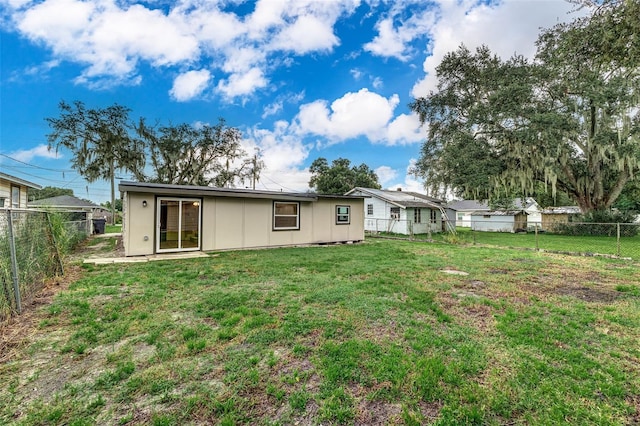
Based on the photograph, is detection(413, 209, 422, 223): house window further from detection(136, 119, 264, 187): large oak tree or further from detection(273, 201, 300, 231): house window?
detection(136, 119, 264, 187): large oak tree

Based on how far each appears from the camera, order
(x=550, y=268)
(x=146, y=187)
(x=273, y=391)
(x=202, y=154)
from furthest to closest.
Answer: (x=202, y=154) → (x=146, y=187) → (x=550, y=268) → (x=273, y=391)

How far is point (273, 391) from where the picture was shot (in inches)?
86.3

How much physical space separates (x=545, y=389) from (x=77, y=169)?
86.1ft

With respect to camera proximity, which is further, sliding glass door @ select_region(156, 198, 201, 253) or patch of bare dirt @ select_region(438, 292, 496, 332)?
sliding glass door @ select_region(156, 198, 201, 253)

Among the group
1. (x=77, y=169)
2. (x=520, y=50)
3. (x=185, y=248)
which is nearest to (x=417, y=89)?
(x=520, y=50)

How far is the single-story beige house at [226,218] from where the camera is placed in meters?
8.34

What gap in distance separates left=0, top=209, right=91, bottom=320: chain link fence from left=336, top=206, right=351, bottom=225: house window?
8797 millimetres

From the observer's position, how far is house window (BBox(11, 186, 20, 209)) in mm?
11602

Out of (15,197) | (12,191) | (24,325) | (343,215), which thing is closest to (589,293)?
(24,325)

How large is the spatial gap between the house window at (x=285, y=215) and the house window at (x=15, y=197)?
10505 millimetres

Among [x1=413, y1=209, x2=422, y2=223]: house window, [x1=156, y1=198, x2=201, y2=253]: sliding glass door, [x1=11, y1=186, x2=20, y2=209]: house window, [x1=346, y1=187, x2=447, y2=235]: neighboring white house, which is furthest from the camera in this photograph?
[x1=413, y1=209, x2=422, y2=223]: house window

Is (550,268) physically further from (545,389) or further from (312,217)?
(312,217)

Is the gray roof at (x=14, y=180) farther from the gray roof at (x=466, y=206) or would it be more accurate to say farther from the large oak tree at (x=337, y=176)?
the gray roof at (x=466, y=206)

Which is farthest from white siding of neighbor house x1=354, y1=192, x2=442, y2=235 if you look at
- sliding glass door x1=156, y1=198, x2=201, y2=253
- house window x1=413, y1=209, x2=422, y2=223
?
sliding glass door x1=156, y1=198, x2=201, y2=253
